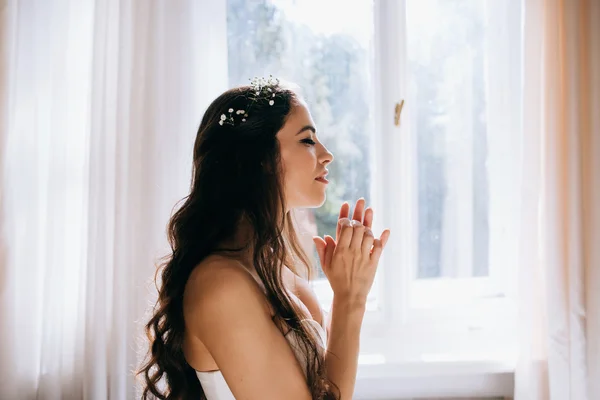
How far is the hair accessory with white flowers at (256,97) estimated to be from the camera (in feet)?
3.94

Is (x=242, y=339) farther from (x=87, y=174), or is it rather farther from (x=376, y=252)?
(x=87, y=174)

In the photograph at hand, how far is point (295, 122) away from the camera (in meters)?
1.27

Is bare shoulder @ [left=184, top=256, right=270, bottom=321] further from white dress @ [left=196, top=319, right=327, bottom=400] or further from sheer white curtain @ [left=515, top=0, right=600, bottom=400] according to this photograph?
sheer white curtain @ [left=515, top=0, right=600, bottom=400]

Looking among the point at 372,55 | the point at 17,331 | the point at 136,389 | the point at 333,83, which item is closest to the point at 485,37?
the point at 372,55

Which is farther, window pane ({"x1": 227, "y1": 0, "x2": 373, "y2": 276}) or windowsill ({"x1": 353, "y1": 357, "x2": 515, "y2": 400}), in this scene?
window pane ({"x1": 227, "y1": 0, "x2": 373, "y2": 276})

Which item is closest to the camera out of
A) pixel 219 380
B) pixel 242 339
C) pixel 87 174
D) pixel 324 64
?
pixel 242 339

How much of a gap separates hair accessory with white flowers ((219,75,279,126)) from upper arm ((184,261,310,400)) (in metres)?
0.33

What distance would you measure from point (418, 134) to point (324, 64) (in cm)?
44

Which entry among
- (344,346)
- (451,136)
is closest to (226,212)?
(344,346)

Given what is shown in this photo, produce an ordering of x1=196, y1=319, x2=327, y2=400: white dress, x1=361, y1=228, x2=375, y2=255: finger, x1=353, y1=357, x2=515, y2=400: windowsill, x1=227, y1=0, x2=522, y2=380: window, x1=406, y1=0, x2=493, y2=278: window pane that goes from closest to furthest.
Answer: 1. x1=196, y1=319, x2=327, y2=400: white dress
2. x1=361, y1=228, x2=375, y2=255: finger
3. x1=353, y1=357, x2=515, y2=400: windowsill
4. x1=227, y1=0, x2=522, y2=380: window
5. x1=406, y1=0, x2=493, y2=278: window pane

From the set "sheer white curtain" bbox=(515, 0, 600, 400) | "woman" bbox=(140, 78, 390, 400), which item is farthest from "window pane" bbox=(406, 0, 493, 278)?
"woman" bbox=(140, 78, 390, 400)

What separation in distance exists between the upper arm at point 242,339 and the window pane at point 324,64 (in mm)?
1027

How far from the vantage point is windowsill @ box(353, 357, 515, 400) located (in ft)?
6.31

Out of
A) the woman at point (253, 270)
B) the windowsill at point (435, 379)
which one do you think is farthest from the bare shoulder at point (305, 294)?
the windowsill at point (435, 379)
